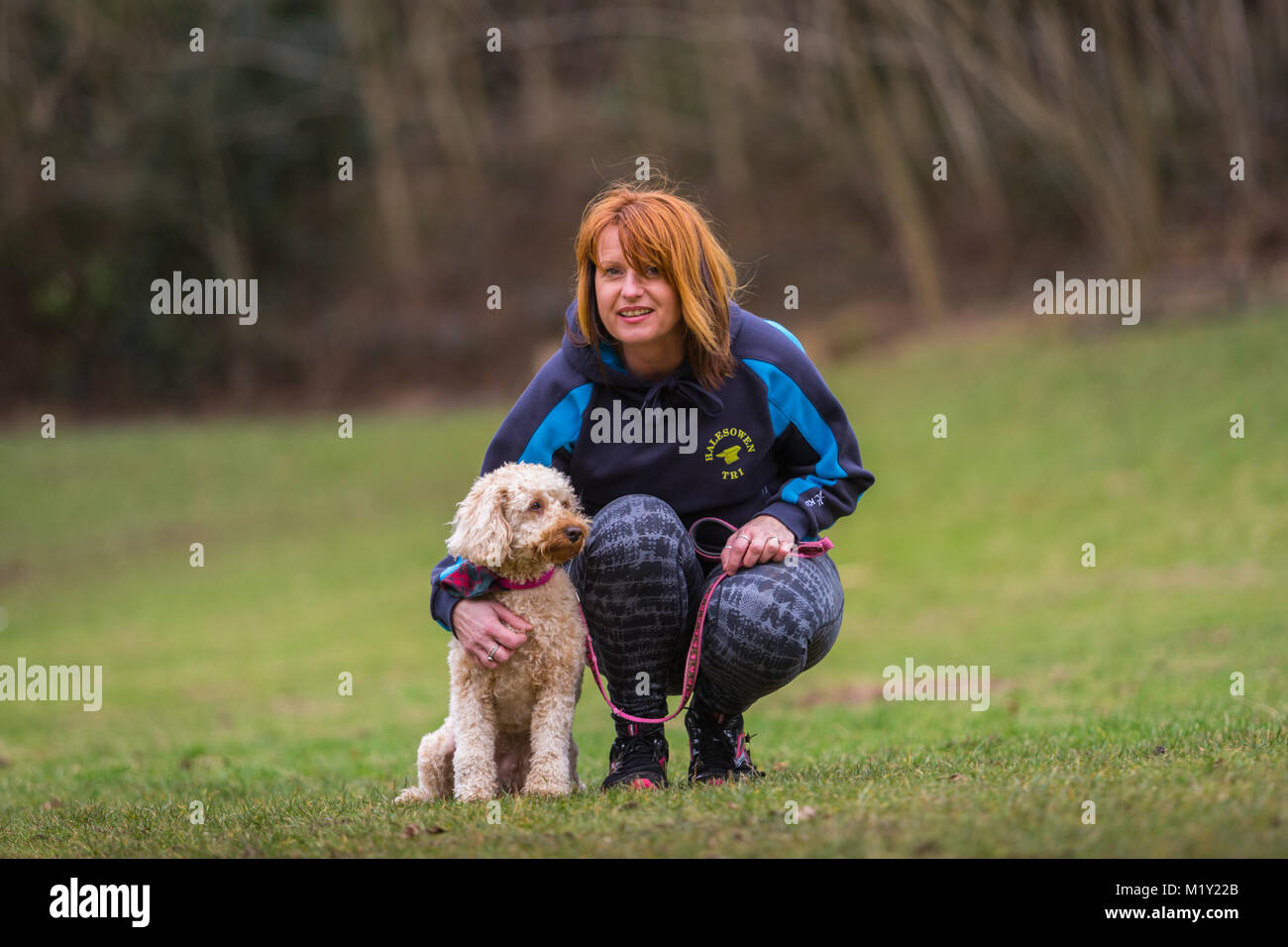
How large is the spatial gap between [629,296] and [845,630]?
10.0 m

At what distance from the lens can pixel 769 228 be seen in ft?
121

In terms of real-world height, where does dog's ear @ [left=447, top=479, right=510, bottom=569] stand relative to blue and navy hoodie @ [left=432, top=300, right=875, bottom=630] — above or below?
below

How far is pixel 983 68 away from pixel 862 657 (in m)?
17.3

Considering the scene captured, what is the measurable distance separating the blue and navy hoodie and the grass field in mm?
972

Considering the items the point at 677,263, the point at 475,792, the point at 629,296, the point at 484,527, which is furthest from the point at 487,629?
the point at 677,263

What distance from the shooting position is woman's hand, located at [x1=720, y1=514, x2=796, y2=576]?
4.43 meters

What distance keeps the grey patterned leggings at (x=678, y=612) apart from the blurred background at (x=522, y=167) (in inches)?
900

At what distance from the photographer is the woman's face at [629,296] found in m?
4.48

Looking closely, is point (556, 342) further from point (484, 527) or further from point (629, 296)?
point (484, 527)

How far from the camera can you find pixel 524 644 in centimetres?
450

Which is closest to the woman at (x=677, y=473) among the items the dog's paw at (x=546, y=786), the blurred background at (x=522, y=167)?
the dog's paw at (x=546, y=786)

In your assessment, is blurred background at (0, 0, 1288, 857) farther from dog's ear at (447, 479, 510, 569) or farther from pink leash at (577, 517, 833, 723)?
dog's ear at (447, 479, 510, 569)

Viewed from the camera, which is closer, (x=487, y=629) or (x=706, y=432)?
(x=487, y=629)

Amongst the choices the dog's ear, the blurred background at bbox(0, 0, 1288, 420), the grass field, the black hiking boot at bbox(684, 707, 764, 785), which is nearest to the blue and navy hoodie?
the dog's ear
